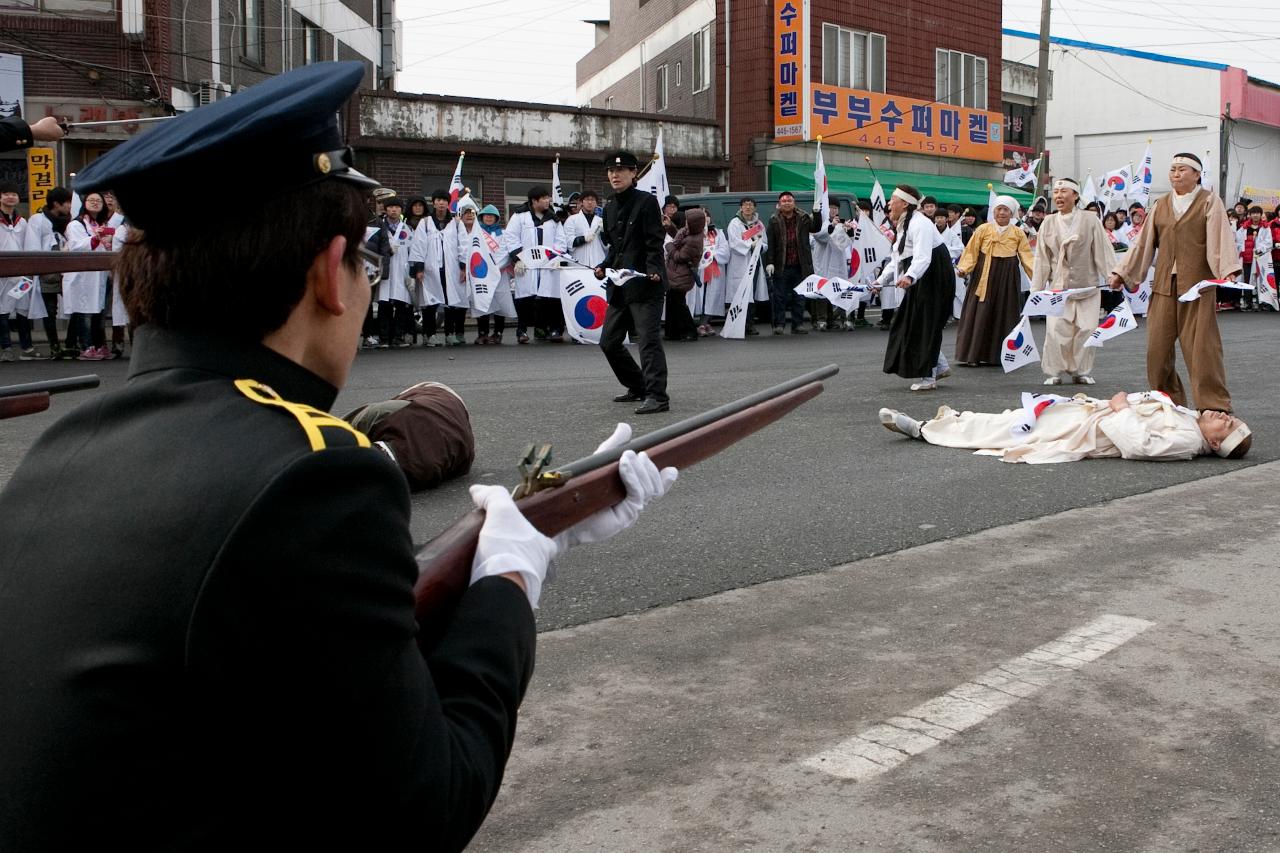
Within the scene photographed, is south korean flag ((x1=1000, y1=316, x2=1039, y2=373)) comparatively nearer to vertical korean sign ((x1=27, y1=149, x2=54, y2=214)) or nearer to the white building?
vertical korean sign ((x1=27, y1=149, x2=54, y2=214))

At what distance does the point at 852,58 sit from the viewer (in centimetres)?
3142

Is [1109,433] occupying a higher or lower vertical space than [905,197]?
lower

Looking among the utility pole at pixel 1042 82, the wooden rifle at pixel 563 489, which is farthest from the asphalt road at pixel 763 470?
the utility pole at pixel 1042 82

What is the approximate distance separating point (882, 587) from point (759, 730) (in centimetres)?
153

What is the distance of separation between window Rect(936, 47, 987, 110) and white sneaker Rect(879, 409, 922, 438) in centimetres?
2738

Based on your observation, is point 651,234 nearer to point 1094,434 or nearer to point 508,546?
point 1094,434

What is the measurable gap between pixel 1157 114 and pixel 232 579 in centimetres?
4939

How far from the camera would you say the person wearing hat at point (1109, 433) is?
305 inches

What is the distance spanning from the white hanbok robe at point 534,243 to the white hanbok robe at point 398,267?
5.02 ft

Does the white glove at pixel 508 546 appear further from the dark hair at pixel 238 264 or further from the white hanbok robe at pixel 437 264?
the white hanbok robe at pixel 437 264

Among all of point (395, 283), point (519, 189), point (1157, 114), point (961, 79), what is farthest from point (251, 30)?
point (1157, 114)

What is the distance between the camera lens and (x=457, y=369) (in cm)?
1352

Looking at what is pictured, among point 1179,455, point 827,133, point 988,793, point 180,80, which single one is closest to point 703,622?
point 988,793

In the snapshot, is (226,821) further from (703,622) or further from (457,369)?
(457,369)
